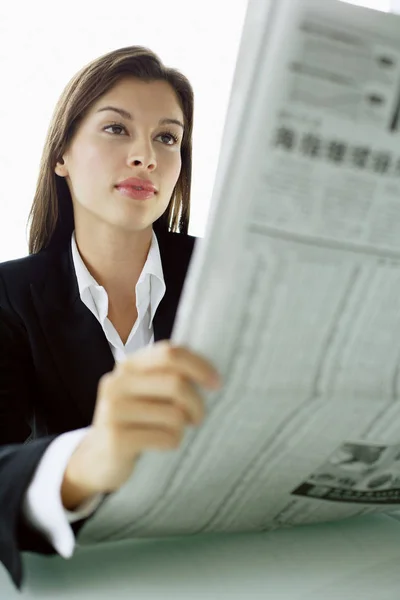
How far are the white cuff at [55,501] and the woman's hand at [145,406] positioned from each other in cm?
3

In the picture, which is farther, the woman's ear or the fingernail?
the woman's ear

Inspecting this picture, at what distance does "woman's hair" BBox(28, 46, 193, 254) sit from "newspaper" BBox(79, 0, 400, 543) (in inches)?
27.8

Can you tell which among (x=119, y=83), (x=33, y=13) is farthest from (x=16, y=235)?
(x=119, y=83)

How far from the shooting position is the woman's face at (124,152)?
96cm

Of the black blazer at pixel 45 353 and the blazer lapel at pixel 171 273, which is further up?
the blazer lapel at pixel 171 273

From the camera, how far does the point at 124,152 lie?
97 cm

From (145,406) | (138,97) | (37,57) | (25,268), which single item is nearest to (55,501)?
(145,406)

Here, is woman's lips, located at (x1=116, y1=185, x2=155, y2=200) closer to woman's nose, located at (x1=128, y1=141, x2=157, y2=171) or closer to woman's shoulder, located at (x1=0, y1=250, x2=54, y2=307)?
woman's nose, located at (x1=128, y1=141, x2=157, y2=171)

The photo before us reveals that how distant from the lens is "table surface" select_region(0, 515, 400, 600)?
43 cm

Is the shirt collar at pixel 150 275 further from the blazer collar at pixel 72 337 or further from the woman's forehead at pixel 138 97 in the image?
the woman's forehead at pixel 138 97

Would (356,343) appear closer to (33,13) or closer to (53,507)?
(53,507)

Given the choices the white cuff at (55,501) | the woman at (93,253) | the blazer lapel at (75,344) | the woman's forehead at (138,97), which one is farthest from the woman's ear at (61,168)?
the white cuff at (55,501)

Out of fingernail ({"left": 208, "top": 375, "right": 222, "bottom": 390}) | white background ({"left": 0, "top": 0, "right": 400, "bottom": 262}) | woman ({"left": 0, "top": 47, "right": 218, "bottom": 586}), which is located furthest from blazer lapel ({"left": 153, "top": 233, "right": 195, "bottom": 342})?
white background ({"left": 0, "top": 0, "right": 400, "bottom": 262})

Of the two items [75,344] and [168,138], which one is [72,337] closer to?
[75,344]
